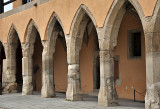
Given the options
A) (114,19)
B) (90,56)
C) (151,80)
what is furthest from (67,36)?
(151,80)

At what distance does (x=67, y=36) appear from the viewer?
1139 cm

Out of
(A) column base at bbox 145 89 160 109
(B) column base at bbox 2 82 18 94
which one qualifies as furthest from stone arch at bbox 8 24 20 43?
(A) column base at bbox 145 89 160 109

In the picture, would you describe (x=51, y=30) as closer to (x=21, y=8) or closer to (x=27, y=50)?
(x=27, y=50)

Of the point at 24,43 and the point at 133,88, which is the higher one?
the point at 24,43

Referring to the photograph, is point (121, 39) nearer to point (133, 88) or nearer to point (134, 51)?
point (134, 51)

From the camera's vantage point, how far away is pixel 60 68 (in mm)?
16609

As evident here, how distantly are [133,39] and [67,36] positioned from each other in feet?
10.2

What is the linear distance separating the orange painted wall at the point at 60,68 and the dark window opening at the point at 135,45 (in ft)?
16.3

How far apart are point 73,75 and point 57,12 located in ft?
9.58

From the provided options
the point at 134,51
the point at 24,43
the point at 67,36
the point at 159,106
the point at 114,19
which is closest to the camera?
the point at 159,106

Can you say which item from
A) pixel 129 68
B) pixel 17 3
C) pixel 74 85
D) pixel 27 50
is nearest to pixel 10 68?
pixel 27 50

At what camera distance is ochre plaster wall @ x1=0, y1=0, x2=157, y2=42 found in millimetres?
9695

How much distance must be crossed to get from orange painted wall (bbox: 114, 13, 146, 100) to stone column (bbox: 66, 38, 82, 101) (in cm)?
249

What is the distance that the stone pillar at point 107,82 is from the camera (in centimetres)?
955
